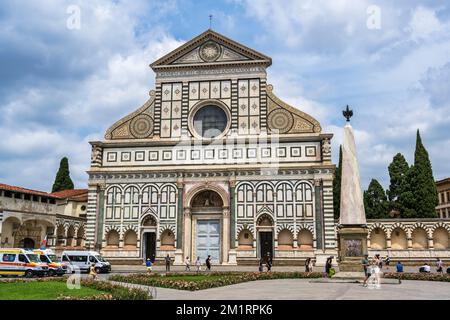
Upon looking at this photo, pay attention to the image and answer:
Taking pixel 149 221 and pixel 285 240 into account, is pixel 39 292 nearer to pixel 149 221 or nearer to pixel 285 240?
pixel 149 221

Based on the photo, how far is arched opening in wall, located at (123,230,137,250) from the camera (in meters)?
41.3

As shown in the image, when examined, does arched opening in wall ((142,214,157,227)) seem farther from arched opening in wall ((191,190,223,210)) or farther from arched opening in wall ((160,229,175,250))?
arched opening in wall ((191,190,223,210))

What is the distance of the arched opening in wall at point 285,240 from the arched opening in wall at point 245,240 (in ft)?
7.88

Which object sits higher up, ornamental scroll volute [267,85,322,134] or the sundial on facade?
the sundial on facade

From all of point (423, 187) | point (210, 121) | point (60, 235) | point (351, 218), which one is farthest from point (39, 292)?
point (423, 187)

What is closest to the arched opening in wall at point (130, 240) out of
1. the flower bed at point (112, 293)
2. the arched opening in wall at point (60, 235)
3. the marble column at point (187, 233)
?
the marble column at point (187, 233)

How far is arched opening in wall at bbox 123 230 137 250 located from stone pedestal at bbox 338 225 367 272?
22965 millimetres

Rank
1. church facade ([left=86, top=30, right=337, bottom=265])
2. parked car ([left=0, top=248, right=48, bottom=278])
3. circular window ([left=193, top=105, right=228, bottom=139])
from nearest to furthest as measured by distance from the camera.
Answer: parked car ([left=0, top=248, right=48, bottom=278])
church facade ([left=86, top=30, right=337, bottom=265])
circular window ([left=193, top=105, right=228, bottom=139])

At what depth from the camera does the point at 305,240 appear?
39219 millimetres

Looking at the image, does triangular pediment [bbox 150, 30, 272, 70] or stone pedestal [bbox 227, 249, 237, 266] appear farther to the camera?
triangular pediment [bbox 150, 30, 272, 70]

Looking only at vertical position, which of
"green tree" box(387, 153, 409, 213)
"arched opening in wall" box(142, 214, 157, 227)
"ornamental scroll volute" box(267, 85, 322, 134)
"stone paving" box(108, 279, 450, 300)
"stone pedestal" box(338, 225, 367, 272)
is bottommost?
"stone paving" box(108, 279, 450, 300)

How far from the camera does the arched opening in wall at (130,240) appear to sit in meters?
41.3

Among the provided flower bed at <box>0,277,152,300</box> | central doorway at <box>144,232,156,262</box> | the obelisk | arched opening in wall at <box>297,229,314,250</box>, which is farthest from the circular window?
flower bed at <box>0,277,152,300</box>
